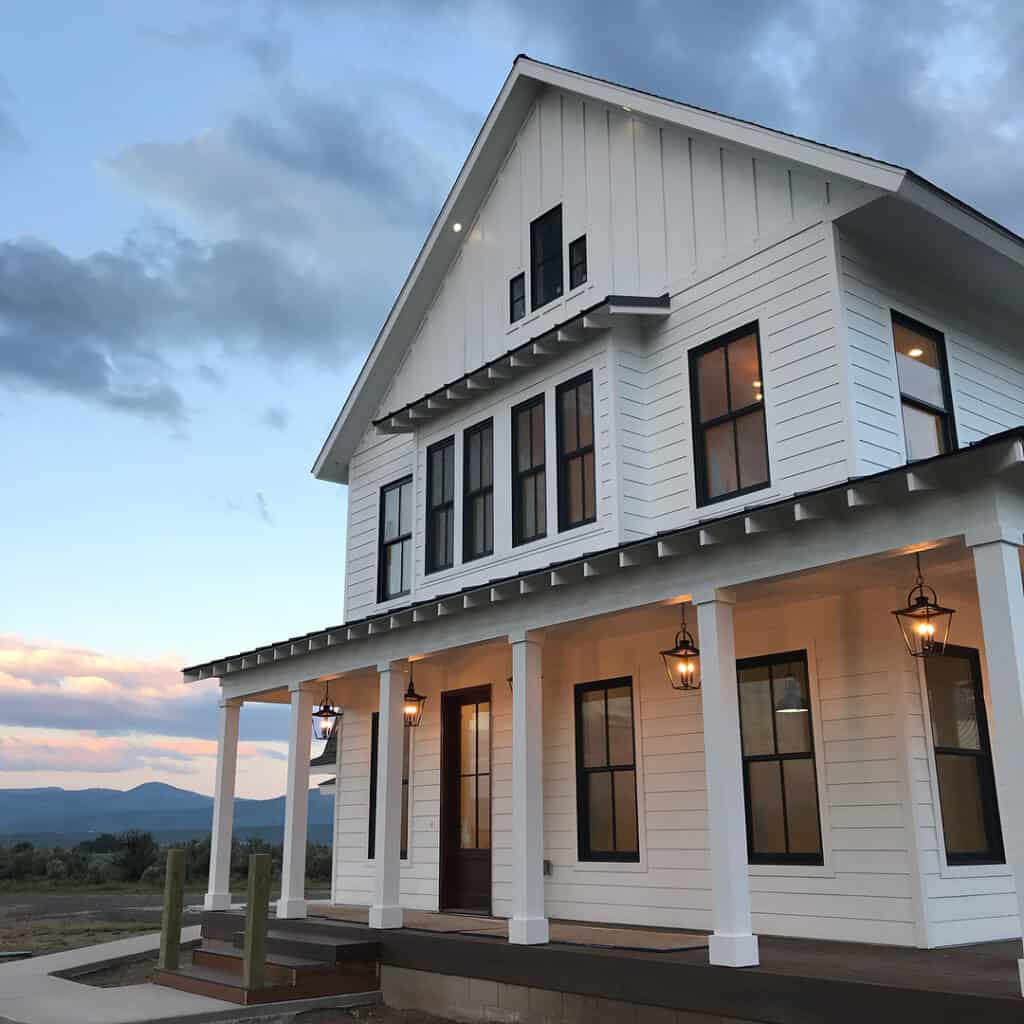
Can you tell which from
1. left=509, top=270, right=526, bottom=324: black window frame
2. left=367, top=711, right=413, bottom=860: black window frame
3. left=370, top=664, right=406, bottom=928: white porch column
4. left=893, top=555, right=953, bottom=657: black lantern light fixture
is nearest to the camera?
left=893, top=555, right=953, bottom=657: black lantern light fixture

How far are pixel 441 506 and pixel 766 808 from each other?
5.62 m

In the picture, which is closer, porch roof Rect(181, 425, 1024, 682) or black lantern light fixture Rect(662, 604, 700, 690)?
porch roof Rect(181, 425, 1024, 682)

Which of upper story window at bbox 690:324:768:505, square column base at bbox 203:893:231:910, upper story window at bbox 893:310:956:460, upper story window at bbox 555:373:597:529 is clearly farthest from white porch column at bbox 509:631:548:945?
square column base at bbox 203:893:231:910

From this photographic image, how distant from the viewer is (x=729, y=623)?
7852 millimetres

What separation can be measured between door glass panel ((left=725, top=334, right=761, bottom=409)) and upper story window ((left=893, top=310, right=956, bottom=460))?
49.6 inches

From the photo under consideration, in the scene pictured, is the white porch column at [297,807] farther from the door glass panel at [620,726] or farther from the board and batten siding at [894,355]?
the board and batten siding at [894,355]

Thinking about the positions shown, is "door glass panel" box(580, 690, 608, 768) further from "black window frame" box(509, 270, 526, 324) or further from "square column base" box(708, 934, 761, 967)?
"black window frame" box(509, 270, 526, 324)

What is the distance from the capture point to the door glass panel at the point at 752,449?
9344 millimetres

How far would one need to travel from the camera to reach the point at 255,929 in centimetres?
987

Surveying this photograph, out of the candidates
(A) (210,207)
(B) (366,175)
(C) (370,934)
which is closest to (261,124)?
(A) (210,207)

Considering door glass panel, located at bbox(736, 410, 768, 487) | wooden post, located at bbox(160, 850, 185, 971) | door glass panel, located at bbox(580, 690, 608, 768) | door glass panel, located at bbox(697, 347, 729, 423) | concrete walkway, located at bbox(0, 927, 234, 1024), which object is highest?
door glass panel, located at bbox(697, 347, 729, 423)

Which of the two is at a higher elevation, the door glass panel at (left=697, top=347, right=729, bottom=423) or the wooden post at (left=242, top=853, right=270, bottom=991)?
the door glass panel at (left=697, top=347, right=729, bottom=423)

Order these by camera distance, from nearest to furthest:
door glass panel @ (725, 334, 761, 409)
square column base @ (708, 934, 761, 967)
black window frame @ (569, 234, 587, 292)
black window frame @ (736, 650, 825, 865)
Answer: square column base @ (708, 934, 761, 967)
black window frame @ (736, 650, 825, 865)
door glass panel @ (725, 334, 761, 409)
black window frame @ (569, 234, 587, 292)

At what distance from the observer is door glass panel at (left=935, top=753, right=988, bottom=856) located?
27.3 feet
